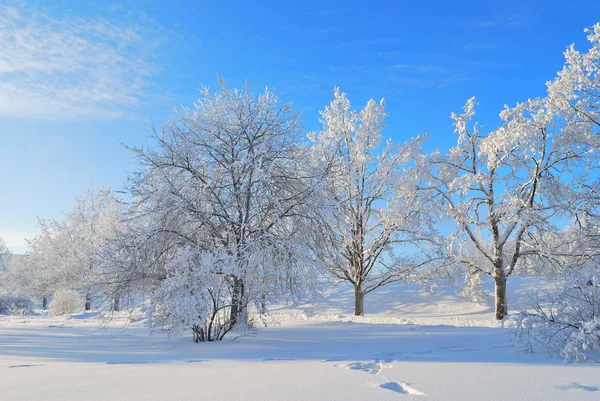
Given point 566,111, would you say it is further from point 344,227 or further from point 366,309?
point 366,309

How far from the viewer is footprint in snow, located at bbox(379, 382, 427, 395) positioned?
141 inches

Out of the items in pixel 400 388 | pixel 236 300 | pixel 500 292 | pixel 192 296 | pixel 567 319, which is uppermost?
pixel 192 296

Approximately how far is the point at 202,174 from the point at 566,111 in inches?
505

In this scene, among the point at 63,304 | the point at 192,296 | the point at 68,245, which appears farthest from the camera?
the point at 68,245

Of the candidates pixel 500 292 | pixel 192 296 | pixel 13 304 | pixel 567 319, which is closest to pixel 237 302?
pixel 192 296

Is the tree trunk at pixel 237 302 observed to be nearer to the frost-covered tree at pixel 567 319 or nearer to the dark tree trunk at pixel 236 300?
the dark tree trunk at pixel 236 300

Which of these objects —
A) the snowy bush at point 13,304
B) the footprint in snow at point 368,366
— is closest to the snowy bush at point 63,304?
the snowy bush at point 13,304

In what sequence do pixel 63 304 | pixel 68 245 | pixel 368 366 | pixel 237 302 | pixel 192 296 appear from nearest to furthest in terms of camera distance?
pixel 368 366
pixel 192 296
pixel 237 302
pixel 63 304
pixel 68 245

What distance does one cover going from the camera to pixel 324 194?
30.9 feet

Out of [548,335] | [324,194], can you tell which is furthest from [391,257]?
[548,335]

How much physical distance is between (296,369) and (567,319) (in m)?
3.98

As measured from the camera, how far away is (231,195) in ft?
32.7

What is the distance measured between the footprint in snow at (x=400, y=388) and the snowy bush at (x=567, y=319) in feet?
8.93

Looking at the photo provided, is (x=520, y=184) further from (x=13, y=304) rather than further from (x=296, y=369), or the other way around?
(x=13, y=304)
